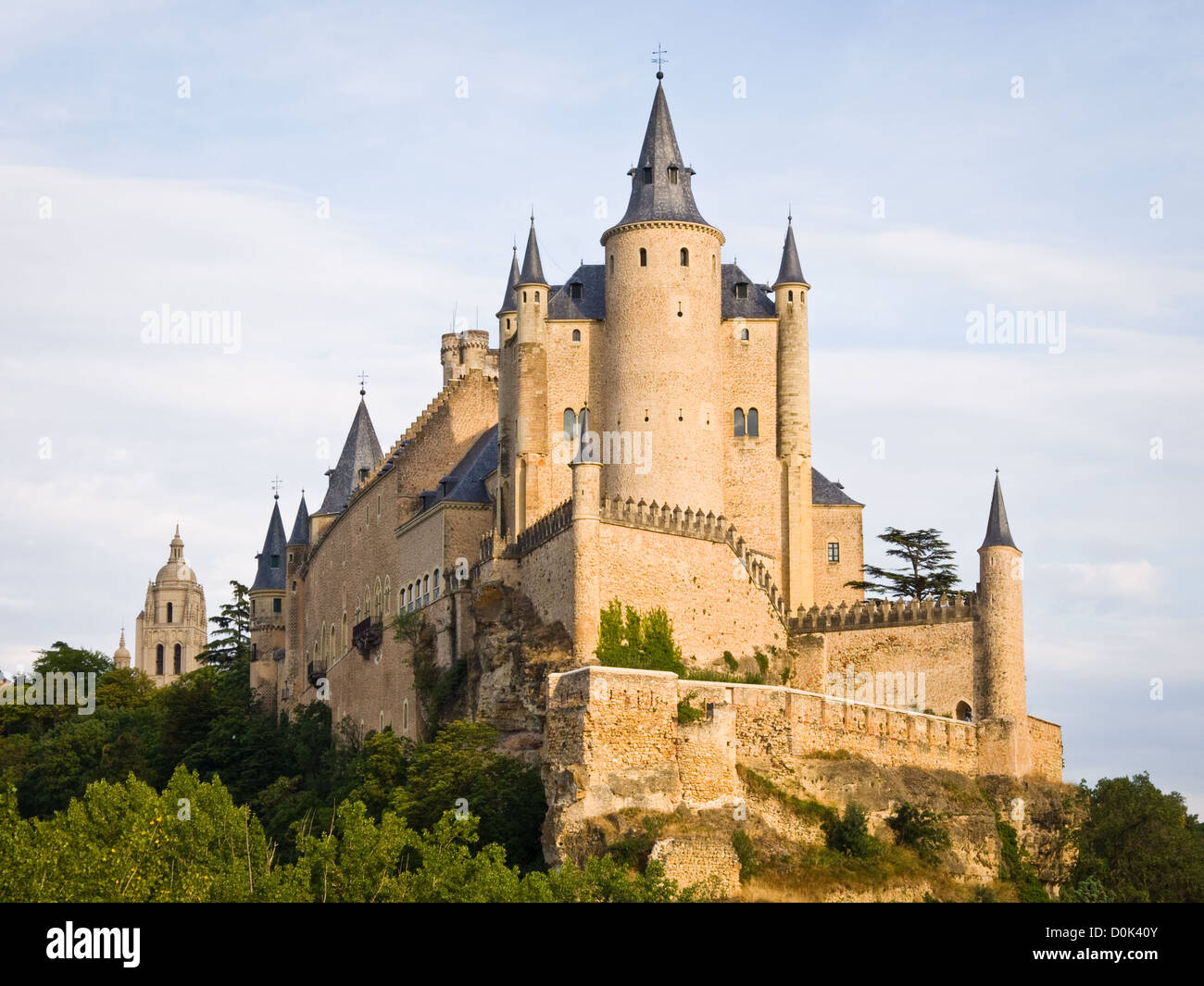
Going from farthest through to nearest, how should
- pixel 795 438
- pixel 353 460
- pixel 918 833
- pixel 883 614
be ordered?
1. pixel 353 460
2. pixel 795 438
3. pixel 883 614
4. pixel 918 833

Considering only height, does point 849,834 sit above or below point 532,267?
below

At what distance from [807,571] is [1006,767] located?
10.3m

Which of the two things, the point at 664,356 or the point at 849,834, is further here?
the point at 664,356

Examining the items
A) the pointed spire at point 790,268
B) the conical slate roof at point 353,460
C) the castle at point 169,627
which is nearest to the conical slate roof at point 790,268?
the pointed spire at point 790,268

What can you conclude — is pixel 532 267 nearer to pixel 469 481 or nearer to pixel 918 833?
pixel 469 481

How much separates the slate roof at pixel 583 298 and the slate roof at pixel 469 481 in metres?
6.50

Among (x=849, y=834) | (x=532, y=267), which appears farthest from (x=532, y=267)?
(x=849, y=834)

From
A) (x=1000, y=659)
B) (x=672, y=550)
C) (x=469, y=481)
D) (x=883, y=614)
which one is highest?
(x=469, y=481)

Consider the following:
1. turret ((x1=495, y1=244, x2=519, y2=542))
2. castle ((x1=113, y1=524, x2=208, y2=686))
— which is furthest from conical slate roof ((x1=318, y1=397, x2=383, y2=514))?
castle ((x1=113, y1=524, x2=208, y2=686))

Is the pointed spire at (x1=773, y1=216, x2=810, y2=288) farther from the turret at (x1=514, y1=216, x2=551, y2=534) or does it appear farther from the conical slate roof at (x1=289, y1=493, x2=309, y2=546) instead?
the conical slate roof at (x1=289, y1=493, x2=309, y2=546)

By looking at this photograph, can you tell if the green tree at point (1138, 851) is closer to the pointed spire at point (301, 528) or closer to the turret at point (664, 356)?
the turret at point (664, 356)

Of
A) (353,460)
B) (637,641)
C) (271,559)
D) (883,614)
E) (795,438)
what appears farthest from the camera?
(271,559)

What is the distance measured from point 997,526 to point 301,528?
44132 millimetres

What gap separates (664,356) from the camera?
69.0 m
